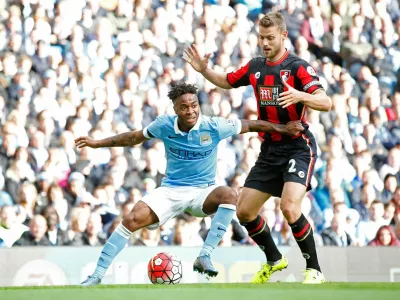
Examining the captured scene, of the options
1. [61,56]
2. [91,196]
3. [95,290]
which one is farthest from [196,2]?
[95,290]

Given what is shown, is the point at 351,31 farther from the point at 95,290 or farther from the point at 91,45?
the point at 95,290

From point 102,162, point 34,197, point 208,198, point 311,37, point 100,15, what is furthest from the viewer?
point 311,37

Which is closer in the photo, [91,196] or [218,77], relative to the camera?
[218,77]

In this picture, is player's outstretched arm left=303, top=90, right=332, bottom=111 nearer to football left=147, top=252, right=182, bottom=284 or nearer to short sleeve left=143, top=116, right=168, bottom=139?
short sleeve left=143, top=116, right=168, bottom=139

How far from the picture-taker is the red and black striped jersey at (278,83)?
7.87 meters

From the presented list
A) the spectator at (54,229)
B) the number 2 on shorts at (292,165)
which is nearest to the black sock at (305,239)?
the number 2 on shorts at (292,165)

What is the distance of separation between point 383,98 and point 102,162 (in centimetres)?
539

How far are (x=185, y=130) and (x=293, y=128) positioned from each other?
106 centimetres

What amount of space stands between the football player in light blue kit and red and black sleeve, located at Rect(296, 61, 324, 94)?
48 cm

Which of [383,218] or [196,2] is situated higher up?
[196,2]

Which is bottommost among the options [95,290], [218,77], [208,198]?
[95,290]

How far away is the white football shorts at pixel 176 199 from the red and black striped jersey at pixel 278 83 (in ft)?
2.70

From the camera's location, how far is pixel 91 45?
39.3 feet

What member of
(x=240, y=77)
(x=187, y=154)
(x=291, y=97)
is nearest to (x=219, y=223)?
(x=187, y=154)
